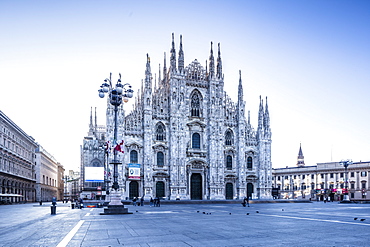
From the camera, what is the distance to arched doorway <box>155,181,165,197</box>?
5956 cm

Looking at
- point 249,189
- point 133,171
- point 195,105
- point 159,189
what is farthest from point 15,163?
point 249,189

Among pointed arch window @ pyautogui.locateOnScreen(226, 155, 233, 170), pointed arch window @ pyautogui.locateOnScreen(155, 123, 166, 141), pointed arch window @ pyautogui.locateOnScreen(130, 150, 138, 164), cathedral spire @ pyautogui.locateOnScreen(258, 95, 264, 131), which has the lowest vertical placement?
pointed arch window @ pyautogui.locateOnScreen(226, 155, 233, 170)

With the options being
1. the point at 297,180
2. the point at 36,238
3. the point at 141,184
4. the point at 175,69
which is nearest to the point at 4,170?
the point at 141,184

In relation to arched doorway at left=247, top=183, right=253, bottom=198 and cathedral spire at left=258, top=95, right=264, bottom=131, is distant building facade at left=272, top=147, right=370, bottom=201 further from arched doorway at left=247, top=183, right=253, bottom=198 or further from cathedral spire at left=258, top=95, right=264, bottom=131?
cathedral spire at left=258, top=95, right=264, bottom=131

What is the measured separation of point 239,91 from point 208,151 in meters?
12.4

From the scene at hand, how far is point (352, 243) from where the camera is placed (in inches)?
419

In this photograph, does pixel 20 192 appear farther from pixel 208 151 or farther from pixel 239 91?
pixel 239 91

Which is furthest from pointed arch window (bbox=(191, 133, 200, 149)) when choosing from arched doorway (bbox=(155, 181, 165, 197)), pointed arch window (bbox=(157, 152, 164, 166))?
arched doorway (bbox=(155, 181, 165, 197))

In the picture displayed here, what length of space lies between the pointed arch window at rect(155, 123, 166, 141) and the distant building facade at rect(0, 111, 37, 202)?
924 inches

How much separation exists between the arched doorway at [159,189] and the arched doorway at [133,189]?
3.36m

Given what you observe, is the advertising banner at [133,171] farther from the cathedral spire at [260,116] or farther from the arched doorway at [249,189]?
the cathedral spire at [260,116]

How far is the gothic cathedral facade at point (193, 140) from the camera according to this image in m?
58.4

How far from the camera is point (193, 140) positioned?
63156 millimetres

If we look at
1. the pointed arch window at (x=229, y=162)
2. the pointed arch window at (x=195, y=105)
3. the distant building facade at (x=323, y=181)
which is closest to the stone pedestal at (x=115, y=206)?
the pointed arch window at (x=195, y=105)
